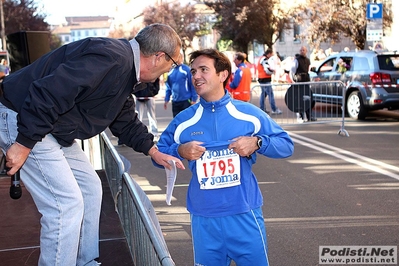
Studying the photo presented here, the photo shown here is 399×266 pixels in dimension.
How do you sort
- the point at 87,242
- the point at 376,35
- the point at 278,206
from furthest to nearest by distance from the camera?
the point at 376,35
the point at 278,206
the point at 87,242

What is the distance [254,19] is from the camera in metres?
41.8

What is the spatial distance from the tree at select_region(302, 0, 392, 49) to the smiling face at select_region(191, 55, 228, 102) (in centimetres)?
2590

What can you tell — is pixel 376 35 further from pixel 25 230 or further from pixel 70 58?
pixel 70 58

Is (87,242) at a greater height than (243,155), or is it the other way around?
(243,155)

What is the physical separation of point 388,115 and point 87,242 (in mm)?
13568

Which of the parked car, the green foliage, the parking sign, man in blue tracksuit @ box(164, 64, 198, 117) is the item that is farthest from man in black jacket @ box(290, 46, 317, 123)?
the green foliage

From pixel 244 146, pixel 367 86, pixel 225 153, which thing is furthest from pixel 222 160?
pixel 367 86

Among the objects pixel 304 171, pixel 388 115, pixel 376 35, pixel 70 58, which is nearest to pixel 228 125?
pixel 70 58

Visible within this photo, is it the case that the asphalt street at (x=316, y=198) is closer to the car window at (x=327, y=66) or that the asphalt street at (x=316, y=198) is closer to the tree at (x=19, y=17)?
the car window at (x=327, y=66)

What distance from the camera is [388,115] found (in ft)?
52.5

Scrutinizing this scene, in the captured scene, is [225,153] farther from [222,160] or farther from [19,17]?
[19,17]

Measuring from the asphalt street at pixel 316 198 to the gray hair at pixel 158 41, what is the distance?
2.18 meters

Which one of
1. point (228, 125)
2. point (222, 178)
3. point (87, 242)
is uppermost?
point (228, 125)

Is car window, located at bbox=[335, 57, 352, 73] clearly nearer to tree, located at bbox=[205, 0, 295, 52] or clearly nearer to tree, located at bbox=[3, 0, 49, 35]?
tree, located at bbox=[205, 0, 295, 52]
